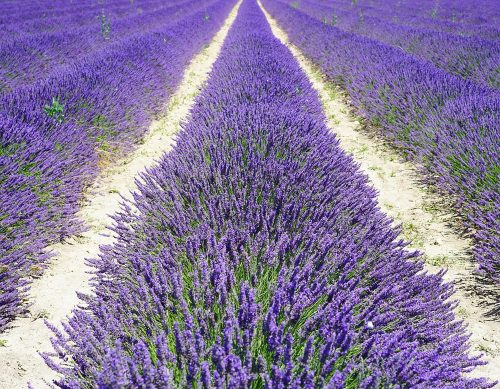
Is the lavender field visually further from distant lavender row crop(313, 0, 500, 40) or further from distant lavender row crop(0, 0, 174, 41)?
distant lavender row crop(313, 0, 500, 40)

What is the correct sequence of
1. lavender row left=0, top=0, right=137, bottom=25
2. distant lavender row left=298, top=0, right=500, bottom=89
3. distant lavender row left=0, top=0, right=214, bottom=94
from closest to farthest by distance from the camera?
distant lavender row left=0, top=0, right=214, bottom=94 < distant lavender row left=298, top=0, right=500, bottom=89 < lavender row left=0, top=0, right=137, bottom=25

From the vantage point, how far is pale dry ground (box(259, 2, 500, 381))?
7.47ft

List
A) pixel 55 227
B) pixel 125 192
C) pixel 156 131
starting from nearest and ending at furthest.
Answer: pixel 55 227 → pixel 125 192 → pixel 156 131

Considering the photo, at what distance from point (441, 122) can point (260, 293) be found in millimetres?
3478

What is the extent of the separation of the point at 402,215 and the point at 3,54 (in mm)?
6163

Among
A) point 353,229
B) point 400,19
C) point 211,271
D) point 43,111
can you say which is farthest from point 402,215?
point 400,19

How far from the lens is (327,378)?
4.26 ft

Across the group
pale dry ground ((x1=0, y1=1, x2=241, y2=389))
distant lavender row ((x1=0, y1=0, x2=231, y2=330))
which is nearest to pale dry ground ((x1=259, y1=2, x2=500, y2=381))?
pale dry ground ((x1=0, y1=1, x2=241, y2=389))

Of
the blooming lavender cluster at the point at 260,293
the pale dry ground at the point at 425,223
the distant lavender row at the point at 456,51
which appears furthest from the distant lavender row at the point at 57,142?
the distant lavender row at the point at 456,51

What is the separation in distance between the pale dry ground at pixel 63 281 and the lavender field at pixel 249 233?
0.01 meters

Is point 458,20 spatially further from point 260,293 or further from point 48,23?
point 260,293

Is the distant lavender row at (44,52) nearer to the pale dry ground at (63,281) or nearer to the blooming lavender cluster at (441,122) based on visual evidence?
the pale dry ground at (63,281)

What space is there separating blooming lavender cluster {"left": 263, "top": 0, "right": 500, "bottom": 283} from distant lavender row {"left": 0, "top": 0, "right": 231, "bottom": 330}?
9.67 feet

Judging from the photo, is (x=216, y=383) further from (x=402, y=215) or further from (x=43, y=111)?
(x=43, y=111)
